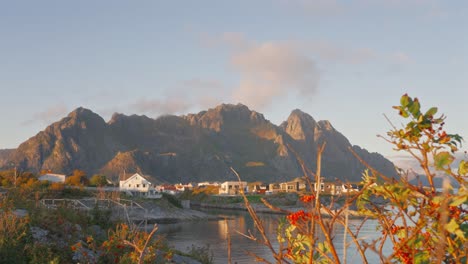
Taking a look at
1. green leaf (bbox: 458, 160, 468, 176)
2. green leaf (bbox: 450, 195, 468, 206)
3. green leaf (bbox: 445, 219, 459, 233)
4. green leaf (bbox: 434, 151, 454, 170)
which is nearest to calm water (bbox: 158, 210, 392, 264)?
green leaf (bbox: 458, 160, 468, 176)

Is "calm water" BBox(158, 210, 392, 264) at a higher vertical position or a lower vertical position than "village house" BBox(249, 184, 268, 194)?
lower

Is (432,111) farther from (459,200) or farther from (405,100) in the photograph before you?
(459,200)

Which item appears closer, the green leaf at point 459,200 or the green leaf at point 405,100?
the green leaf at point 459,200

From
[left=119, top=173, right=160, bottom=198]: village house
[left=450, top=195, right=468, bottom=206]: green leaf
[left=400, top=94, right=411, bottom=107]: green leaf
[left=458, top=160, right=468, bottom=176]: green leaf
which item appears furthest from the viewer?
[left=119, top=173, right=160, bottom=198]: village house

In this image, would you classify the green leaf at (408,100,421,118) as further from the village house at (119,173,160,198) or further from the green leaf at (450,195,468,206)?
the village house at (119,173,160,198)

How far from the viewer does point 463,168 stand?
329cm

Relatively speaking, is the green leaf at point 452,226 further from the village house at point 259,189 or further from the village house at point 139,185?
the village house at point 259,189

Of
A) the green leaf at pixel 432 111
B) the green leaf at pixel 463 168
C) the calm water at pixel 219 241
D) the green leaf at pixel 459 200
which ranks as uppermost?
the green leaf at pixel 432 111

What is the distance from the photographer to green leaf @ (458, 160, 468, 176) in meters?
3.24

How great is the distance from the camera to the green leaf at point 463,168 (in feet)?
10.6

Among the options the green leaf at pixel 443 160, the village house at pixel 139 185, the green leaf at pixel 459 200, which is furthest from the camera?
the village house at pixel 139 185

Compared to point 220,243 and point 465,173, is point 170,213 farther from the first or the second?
point 465,173

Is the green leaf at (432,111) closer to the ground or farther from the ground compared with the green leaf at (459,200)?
farther from the ground

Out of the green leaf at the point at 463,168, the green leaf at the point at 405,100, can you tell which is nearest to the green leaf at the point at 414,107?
the green leaf at the point at 405,100
